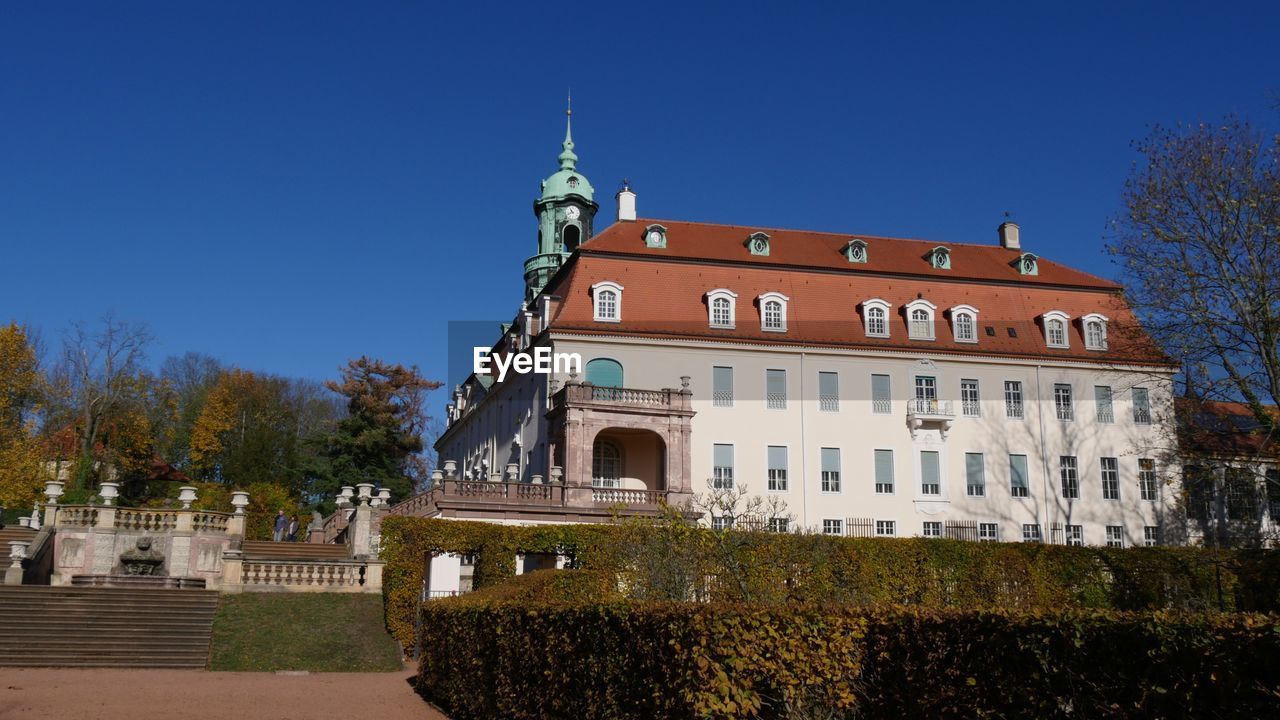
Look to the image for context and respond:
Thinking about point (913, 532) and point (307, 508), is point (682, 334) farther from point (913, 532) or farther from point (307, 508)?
point (307, 508)

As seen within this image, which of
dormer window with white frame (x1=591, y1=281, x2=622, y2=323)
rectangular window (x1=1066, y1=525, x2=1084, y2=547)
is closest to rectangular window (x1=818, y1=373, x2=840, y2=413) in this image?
dormer window with white frame (x1=591, y1=281, x2=622, y2=323)

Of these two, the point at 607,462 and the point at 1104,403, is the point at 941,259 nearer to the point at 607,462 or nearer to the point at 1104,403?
the point at 1104,403

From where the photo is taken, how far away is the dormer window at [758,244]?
46816mm

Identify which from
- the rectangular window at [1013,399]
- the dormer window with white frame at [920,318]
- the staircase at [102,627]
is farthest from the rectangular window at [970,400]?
the staircase at [102,627]

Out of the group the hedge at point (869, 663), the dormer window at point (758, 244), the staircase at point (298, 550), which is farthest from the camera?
the dormer window at point (758, 244)

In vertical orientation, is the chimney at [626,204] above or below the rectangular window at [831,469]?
above

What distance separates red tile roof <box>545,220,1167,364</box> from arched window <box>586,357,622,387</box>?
4.11 feet

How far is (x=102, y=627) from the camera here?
2523 centimetres

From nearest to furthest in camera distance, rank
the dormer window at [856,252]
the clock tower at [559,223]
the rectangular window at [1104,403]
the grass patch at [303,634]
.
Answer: the grass patch at [303,634] < the rectangular window at [1104,403] < the dormer window at [856,252] < the clock tower at [559,223]

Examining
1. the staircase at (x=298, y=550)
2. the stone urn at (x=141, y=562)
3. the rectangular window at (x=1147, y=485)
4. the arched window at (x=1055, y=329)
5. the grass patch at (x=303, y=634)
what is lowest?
the grass patch at (x=303, y=634)

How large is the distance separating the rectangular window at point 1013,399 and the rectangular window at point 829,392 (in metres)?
7.38

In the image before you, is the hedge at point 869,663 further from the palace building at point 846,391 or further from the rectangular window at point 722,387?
the rectangular window at point 722,387

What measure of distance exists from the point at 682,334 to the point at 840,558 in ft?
40.7

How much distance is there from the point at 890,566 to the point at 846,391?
10994 millimetres
